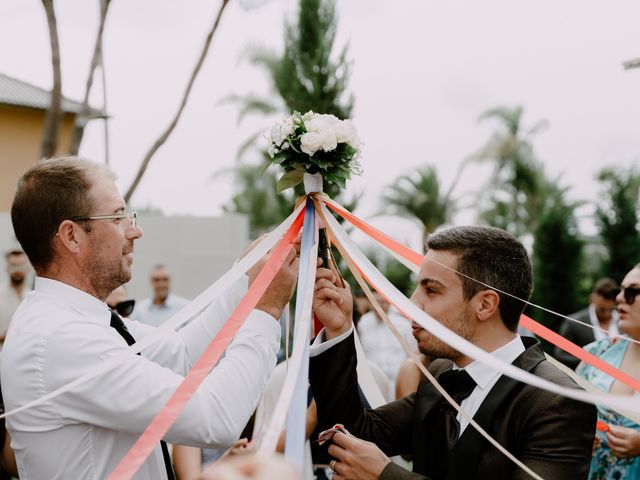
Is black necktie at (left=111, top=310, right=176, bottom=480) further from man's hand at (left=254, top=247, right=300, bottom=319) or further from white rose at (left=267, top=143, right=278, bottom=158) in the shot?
white rose at (left=267, top=143, right=278, bottom=158)

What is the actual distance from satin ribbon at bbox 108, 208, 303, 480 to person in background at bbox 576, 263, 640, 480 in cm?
244

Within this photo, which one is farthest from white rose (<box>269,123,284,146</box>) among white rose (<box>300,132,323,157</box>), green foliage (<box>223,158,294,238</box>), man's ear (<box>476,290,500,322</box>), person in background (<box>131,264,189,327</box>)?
green foliage (<box>223,158,294,238</box>)

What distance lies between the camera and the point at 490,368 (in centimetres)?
277

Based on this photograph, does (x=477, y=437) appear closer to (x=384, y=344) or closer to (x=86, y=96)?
(x=86, y=96)

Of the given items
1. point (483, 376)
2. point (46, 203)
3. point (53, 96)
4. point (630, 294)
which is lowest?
point (483, 376)

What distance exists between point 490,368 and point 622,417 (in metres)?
1.96

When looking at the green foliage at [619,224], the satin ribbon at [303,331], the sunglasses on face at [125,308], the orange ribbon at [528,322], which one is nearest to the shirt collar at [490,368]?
the orange ribbon at [528,322]

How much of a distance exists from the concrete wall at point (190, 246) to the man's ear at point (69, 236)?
470 inches

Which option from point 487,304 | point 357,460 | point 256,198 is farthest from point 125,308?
point 256,198

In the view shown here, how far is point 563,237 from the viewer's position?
17625 millimetres

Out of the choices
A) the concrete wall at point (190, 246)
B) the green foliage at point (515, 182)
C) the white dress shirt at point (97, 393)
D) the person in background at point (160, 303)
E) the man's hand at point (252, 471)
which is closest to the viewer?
the man's hand at point (252, 471)

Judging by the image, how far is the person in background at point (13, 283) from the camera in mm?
7746

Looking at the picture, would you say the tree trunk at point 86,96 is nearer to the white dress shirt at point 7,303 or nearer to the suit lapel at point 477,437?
the white dress shirt at point 7,303

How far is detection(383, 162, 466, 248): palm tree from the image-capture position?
2427cm
